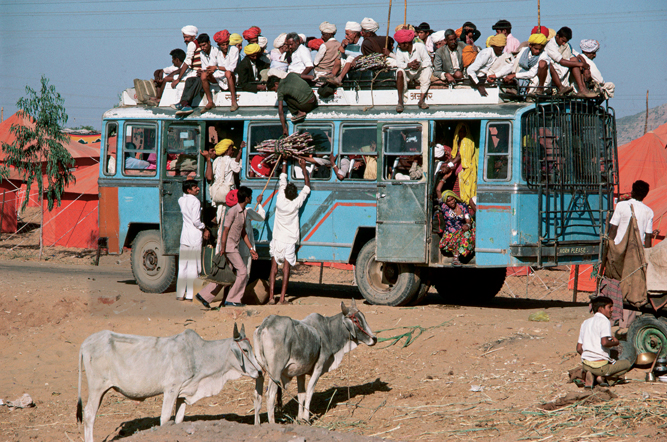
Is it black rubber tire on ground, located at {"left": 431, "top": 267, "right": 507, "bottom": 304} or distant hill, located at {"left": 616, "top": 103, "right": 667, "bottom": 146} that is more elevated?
distant hill, located at {"left": 616, "top": 103, "right": 667, "bottom": 146}

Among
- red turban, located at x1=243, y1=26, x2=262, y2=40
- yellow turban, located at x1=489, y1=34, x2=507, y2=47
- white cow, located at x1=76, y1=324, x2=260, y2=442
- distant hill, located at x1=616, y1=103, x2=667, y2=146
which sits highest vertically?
distant hill, located at x1=616, y1=103, x2=667, y2=146

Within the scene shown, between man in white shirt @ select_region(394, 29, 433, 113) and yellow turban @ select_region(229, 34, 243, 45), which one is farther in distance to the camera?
yellow turban @ select_region(229, 34, 243, 45)

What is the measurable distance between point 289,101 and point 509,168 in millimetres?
3814

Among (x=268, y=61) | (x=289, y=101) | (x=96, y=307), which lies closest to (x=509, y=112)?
(x=289, y=101)

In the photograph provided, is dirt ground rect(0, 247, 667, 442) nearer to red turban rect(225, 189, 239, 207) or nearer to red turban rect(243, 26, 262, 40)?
red turban rect(225, 189, 239, 207)

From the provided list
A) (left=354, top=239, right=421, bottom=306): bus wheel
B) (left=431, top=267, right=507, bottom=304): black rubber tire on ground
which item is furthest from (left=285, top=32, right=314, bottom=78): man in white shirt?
(left=431, top=267, right=507, bottom=304): black rubber tire on ground

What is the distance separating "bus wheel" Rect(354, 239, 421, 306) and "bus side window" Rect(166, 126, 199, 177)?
3514 mm

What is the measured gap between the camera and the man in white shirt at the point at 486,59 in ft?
36.9

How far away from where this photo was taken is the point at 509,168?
34.9ft

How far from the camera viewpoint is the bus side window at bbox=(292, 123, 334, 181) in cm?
1186

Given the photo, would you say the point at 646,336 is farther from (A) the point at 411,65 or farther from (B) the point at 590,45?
(A) the point at 411,65

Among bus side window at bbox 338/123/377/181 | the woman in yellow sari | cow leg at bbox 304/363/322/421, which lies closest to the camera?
cow leg at bbox 304/363/322/421

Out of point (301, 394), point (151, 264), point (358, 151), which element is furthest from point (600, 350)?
point (151, 264)

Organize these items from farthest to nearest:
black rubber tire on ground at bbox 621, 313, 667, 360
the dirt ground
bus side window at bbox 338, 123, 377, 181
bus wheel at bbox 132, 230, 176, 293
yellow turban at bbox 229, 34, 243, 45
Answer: bus wheel at bbox 132, 230, 176, 293 → yellow turban at bbox 229, 34, 243, 45 → bus side window at bbox 338, 123, 377, 181 → black rubber tire on ground at bbox 621, 313, 667, 360 → the dirt ground
